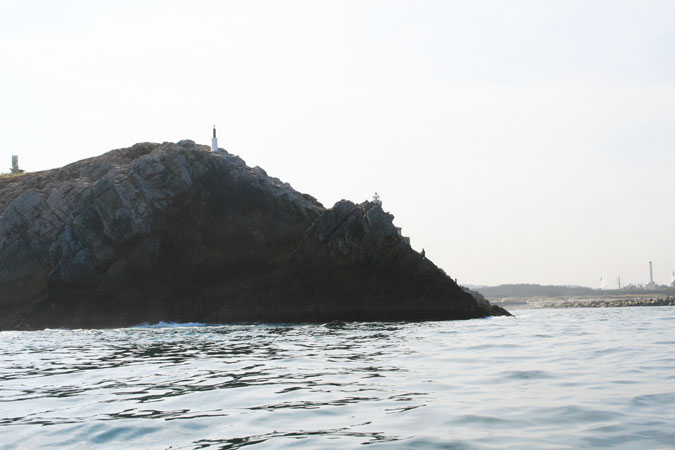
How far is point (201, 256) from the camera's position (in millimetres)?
62688

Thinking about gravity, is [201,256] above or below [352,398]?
above

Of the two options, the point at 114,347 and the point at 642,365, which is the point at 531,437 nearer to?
the point at 642,365

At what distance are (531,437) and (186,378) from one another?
33.5 feet

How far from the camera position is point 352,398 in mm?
13430

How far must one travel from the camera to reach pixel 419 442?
958 cm

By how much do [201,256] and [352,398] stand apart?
50943 mm

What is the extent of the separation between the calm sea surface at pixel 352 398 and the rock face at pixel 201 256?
3096cm

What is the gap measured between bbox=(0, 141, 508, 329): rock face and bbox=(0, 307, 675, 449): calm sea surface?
31.0 m

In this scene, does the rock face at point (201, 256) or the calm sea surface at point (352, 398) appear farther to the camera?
the rock face at point (201, 256)

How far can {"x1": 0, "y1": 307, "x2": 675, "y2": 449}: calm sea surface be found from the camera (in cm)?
1005

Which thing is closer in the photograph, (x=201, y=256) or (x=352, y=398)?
(x=352, y=398)

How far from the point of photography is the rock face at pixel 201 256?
183ft

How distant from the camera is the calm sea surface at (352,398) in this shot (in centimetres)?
1005

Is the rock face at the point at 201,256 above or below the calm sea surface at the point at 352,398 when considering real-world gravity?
above
